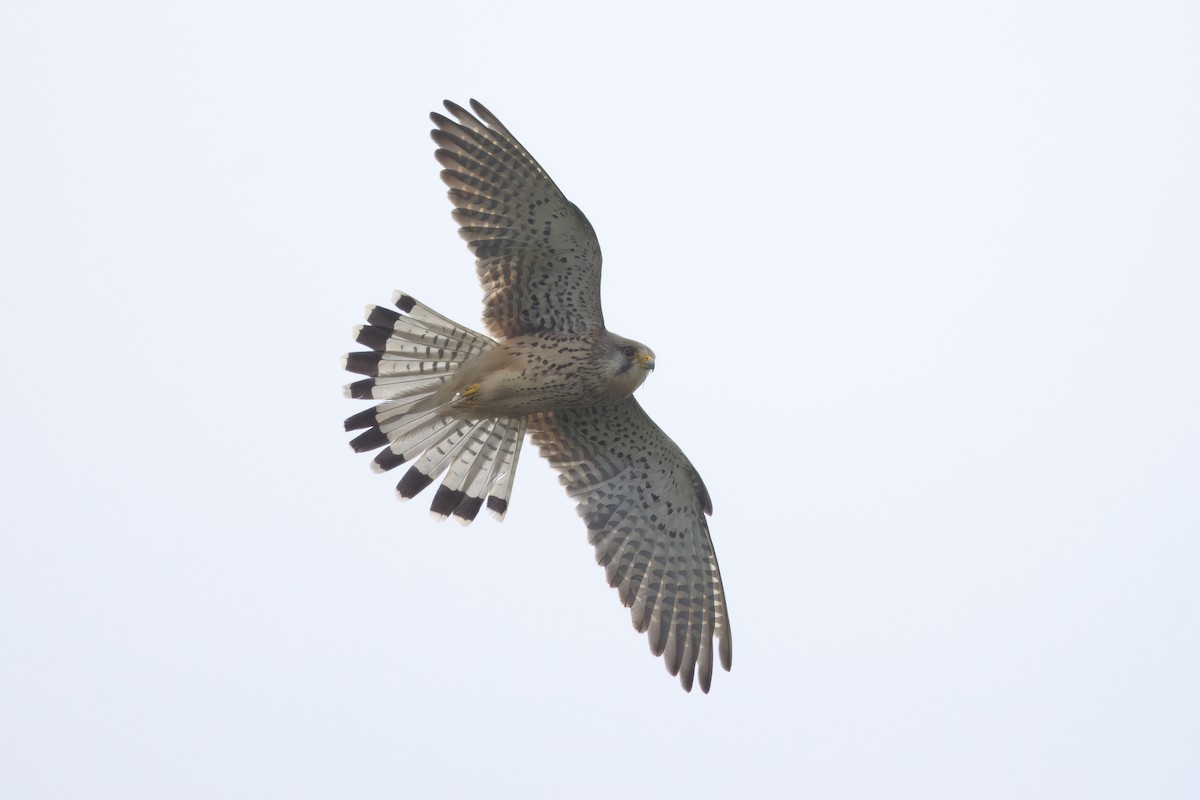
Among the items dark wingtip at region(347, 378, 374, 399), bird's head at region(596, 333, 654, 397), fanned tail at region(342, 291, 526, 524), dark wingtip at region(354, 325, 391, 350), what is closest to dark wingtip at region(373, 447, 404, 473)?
fanned tail at region(342, 291, 526, 524)

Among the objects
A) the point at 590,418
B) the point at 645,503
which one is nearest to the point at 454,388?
the point at 590,418

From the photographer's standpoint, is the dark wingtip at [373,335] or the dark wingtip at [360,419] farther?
the dark wingtip at [360,419]

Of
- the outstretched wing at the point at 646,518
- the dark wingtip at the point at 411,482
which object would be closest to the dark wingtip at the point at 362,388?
the dark wingtip at the point at 411,482

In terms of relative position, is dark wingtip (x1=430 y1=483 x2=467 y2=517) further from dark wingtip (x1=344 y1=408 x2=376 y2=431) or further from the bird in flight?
dark wingtip (x1=344 y1=408 x2=376 y2=431)

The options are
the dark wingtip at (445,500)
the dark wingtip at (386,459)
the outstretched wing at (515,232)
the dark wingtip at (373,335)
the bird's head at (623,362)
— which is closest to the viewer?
the outstretched wing at (515,232)

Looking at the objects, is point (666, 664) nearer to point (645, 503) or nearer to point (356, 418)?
point (645, 503)

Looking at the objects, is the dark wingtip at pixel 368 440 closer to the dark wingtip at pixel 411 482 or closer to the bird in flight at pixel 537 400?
the bird in flight at pixel 537 400
